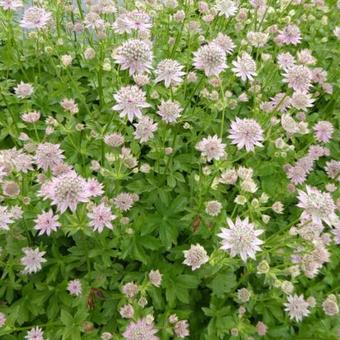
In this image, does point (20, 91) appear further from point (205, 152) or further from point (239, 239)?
point (239, 239)

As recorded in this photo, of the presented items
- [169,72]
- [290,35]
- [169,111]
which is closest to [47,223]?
[169,111]

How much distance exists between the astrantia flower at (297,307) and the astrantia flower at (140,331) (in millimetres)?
585

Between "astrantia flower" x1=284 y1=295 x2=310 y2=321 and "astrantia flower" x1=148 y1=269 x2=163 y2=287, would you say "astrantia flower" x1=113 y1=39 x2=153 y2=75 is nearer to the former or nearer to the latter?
"astrantia flower" x1=148 y1=269 x2=163 y2=287

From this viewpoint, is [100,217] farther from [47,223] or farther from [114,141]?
[114,141]

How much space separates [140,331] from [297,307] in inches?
26.4

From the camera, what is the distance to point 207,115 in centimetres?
224

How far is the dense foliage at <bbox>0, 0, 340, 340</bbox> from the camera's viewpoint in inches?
65.4

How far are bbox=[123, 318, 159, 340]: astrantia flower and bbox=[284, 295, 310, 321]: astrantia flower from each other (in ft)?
1.92

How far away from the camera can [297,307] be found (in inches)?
70.0

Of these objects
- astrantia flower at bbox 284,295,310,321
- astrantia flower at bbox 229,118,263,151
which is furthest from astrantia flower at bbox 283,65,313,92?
astrantia flower at bbox 284,295,310,321

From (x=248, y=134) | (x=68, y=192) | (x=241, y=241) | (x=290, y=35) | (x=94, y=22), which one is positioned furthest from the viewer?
(x=290, y=35)

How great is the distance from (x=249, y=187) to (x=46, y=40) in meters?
1.39

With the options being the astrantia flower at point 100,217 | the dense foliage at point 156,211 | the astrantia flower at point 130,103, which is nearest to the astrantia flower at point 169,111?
the dense foliage at point 156,211

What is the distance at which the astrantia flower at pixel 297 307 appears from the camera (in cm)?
177
